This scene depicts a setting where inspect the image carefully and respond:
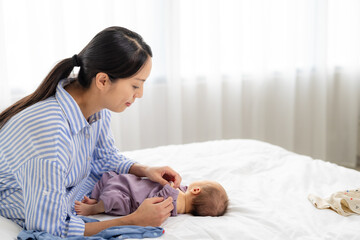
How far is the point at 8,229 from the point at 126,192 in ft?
1.32

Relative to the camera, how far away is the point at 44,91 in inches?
51.4

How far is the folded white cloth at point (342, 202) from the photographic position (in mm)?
1381

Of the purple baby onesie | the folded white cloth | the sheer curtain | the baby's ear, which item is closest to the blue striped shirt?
the purple baby onesie

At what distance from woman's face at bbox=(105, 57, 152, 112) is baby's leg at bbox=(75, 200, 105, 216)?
0.34 m

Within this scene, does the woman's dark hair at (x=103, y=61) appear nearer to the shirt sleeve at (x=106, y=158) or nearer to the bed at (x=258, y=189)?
the shirt sleeve at (x=106, y=158)

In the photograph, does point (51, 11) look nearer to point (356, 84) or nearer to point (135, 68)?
point (135, 68)

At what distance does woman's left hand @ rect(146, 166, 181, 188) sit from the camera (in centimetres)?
146

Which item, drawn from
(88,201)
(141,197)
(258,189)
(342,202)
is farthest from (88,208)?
(342,202)

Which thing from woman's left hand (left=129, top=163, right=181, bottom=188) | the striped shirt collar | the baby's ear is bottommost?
the baby's ear

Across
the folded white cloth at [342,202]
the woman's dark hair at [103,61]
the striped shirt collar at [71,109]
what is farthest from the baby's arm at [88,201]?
the folded white cloth at [342,202]

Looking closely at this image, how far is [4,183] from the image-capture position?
1257 millimetres

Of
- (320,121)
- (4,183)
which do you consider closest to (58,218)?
(4,183)

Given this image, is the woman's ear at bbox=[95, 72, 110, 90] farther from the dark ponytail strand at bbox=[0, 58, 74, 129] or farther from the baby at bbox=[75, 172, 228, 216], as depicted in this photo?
the baby at bbox=[75, 172, 228, 216]

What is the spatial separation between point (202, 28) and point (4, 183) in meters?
2.12
